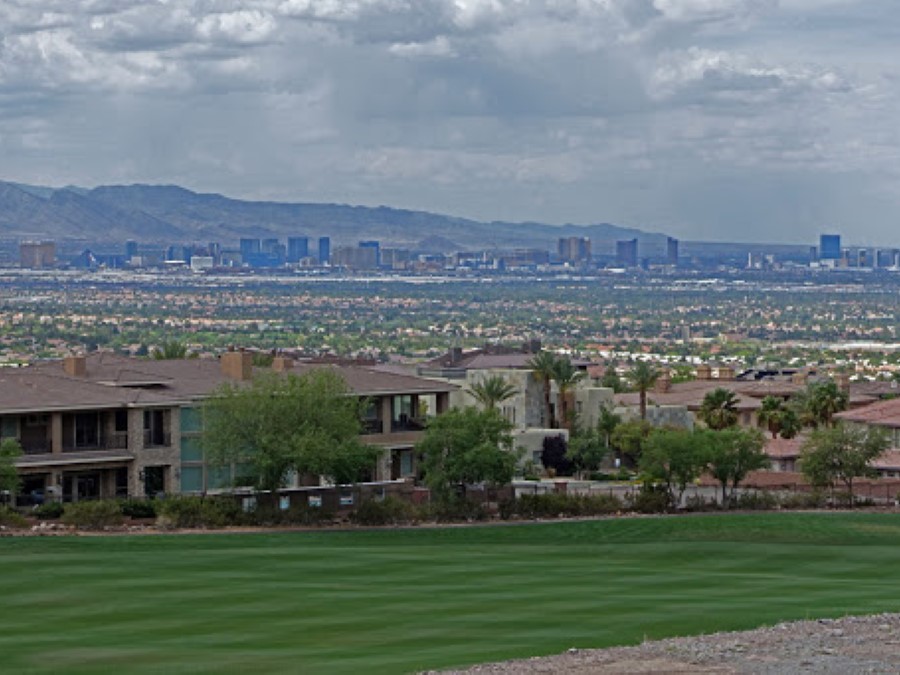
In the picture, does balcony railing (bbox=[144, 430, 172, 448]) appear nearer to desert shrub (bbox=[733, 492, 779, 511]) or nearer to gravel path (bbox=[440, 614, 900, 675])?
desert shrub (bbox=[733, 492, 779, 511])

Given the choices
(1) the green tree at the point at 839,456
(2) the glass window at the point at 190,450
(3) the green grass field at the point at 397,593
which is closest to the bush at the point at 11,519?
(3) the green grass field at the point at 397,593

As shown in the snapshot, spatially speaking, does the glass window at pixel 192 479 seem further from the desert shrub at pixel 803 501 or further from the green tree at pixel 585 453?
the green tree at pixel 585 453

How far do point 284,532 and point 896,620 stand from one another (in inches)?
1203

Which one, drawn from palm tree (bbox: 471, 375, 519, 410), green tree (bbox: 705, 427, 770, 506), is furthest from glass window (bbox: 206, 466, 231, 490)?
palm tree (bbox: 471, 375, 519, 410)

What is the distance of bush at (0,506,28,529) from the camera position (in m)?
66.4

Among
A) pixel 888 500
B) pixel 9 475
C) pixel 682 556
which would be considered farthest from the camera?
pixel 888 500

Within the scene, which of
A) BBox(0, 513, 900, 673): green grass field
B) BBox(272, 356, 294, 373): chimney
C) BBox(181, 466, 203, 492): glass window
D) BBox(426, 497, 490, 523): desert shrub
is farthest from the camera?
BBox(272, 356, 294, 373): chimney

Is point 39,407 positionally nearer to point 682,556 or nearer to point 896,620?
point 682,556

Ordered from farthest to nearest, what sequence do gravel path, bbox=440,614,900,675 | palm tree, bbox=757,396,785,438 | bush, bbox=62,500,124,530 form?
1. palm tree, bbox=757,396,785,438
2. bush, bbox=62,500,124,530
3. gravel path, bbox=440,614,900,675

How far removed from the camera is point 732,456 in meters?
85.5

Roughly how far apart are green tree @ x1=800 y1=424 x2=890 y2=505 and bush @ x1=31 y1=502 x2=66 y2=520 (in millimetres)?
31284

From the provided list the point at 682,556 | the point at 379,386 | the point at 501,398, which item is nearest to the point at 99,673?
the point at 682,556

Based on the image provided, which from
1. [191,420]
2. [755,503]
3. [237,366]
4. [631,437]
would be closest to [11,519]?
[191,420]

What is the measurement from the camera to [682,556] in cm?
6003
